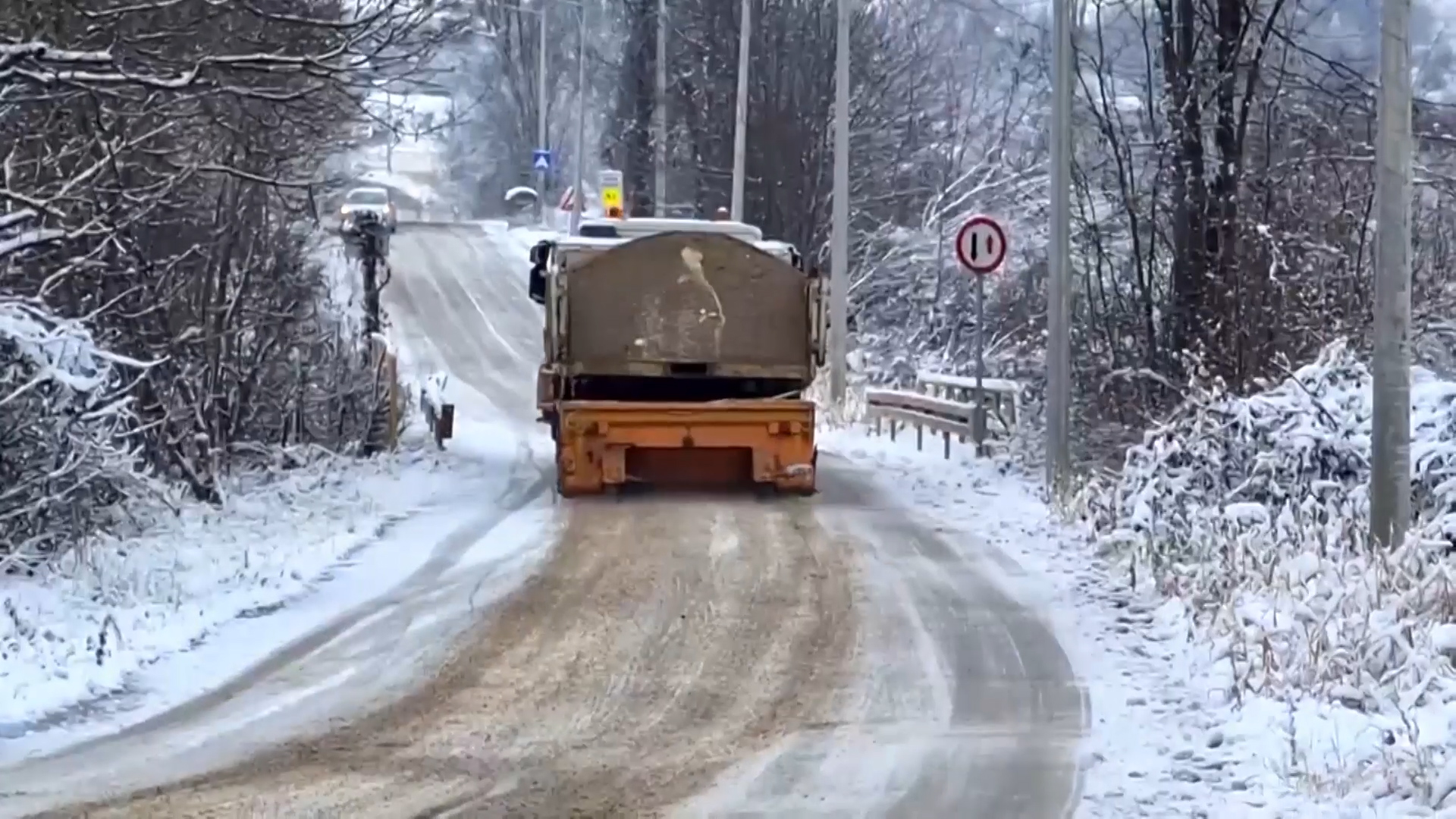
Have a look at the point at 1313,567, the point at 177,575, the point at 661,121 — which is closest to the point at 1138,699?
the point at 1313,567

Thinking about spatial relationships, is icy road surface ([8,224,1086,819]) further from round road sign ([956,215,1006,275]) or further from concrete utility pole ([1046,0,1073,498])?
round road sign ([956,215,1006,275])

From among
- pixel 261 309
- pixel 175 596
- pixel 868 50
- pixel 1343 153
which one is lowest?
pixel 175 596

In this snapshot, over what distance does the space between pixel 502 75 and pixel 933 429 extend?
53.0 metres

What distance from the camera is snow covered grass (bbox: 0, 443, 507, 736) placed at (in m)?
9.86

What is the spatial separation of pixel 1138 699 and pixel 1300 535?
3.38 metres

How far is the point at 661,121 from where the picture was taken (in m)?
41.0

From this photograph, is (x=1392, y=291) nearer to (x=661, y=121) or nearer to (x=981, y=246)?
(x=981, y=246)

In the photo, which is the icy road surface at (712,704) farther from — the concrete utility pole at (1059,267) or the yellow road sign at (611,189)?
the yellow road sign at (611,189)

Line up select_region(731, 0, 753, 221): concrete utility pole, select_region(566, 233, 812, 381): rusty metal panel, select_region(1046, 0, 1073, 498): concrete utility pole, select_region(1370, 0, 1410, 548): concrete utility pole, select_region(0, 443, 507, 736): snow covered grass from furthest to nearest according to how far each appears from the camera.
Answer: select_region(731, 0, 753, 221): concrete utility pole < select_region(566, 233, 812, 381): rusty metal panel < select_region(1046, 0, 1073, 498): concrete utility pole < select_region(1370, 0, 1410, 548): concrete utility pole < select_region(0, 443, 507, 736): snow covered grass

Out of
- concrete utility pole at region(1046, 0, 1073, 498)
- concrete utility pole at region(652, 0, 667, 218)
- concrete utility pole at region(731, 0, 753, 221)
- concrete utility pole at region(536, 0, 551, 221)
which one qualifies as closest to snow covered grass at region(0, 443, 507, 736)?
concrete utility pole at region(1046, 0, 1073, 498)

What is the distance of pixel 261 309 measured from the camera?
18.4 m

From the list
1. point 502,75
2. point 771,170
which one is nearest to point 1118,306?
point 771,170

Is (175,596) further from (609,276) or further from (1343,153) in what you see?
(1343,153)

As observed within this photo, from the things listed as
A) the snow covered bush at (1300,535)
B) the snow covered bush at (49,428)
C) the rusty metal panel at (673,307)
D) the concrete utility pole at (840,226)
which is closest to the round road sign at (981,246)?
the rusty metal panel at (673,307)
